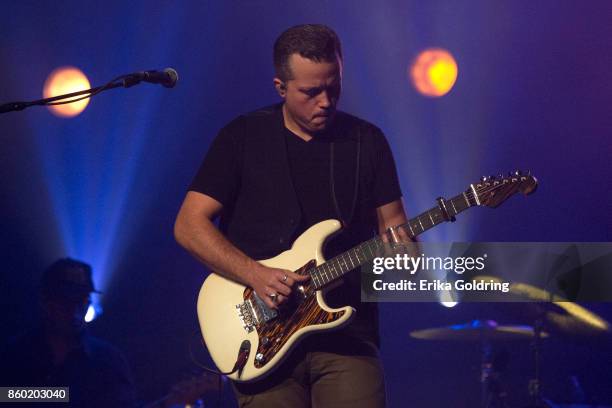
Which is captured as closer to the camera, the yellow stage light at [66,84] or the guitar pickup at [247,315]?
the guitar pickup at [247,315]

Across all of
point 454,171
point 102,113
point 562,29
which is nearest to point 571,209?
point 454,171

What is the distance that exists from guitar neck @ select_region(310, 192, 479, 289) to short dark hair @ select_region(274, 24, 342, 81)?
0.77m

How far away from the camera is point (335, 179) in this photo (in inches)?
130

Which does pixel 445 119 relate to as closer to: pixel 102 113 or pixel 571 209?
pixel 571 209

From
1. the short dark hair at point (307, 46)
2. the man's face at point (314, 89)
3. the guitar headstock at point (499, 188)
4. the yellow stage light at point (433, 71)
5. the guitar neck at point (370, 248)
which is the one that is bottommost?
the guitar neck at point (370, 248)

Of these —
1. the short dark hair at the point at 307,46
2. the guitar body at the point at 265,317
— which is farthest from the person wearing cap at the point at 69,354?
the short dark hair at the point at 307,46

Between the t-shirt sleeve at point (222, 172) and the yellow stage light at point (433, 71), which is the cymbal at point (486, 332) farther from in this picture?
the t-shirt sleeve at point (222, 172)

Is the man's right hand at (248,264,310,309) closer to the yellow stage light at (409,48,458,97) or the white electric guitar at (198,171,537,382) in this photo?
the white electric guitar at (198,171,537,382)

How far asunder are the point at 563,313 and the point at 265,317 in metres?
2.47

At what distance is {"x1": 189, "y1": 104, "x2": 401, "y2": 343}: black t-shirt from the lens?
3.26 m

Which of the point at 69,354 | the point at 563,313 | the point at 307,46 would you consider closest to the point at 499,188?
the point at 307,46

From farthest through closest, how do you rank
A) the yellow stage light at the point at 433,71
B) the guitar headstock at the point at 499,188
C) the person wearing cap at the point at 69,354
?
the yellow stage light at the point at 433,71 → the person wearing cap at the point at 69,354 → the guitar headstock at the point at 499,188

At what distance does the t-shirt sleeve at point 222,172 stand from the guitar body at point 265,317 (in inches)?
13.9

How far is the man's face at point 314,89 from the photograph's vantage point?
127 inches
